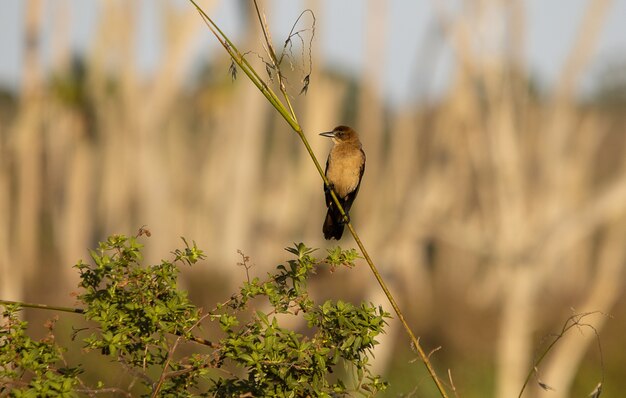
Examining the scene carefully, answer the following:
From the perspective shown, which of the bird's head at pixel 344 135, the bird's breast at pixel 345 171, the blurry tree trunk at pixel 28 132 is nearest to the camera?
the bird's breast at pixel 345 171

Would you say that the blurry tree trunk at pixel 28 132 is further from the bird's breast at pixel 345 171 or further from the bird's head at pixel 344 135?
the bird's breast at pixel 345 171

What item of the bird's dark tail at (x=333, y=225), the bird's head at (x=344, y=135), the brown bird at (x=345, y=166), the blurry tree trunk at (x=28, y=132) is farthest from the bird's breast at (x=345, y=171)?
the blurry tree trunk at (x=28, y=132)

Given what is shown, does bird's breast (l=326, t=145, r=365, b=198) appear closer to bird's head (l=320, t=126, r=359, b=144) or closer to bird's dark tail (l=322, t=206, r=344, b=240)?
bird's head (l=320, t=126, r=359, b=144)

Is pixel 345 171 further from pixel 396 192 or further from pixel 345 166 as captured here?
pixel 396 192

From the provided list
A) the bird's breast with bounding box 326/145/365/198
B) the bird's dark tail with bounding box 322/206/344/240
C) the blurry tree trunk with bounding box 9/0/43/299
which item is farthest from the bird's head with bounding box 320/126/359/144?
the blurry tree trunk with bounding box 9/0/43/299

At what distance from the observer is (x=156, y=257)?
2953 centimetres

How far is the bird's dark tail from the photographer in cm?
605

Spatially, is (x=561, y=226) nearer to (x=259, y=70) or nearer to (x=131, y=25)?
(x=259, y=70)

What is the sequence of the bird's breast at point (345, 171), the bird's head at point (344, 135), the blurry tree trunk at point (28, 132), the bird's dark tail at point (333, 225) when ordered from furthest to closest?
the blurry tree trunk at point (28, 132)
the bird's head at point (344, 135)
the bird's breast at point (345, 171)
the bird's dark tail at point (333, 225)

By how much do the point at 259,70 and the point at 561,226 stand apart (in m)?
9.12

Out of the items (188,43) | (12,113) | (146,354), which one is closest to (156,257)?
(188,43)

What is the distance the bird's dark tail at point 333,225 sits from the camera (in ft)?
19.9

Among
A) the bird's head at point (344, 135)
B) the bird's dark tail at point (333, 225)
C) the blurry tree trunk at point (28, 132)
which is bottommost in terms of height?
the bird's dark tail at point (333, 225)

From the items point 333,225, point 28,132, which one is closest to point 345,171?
point 333,225
